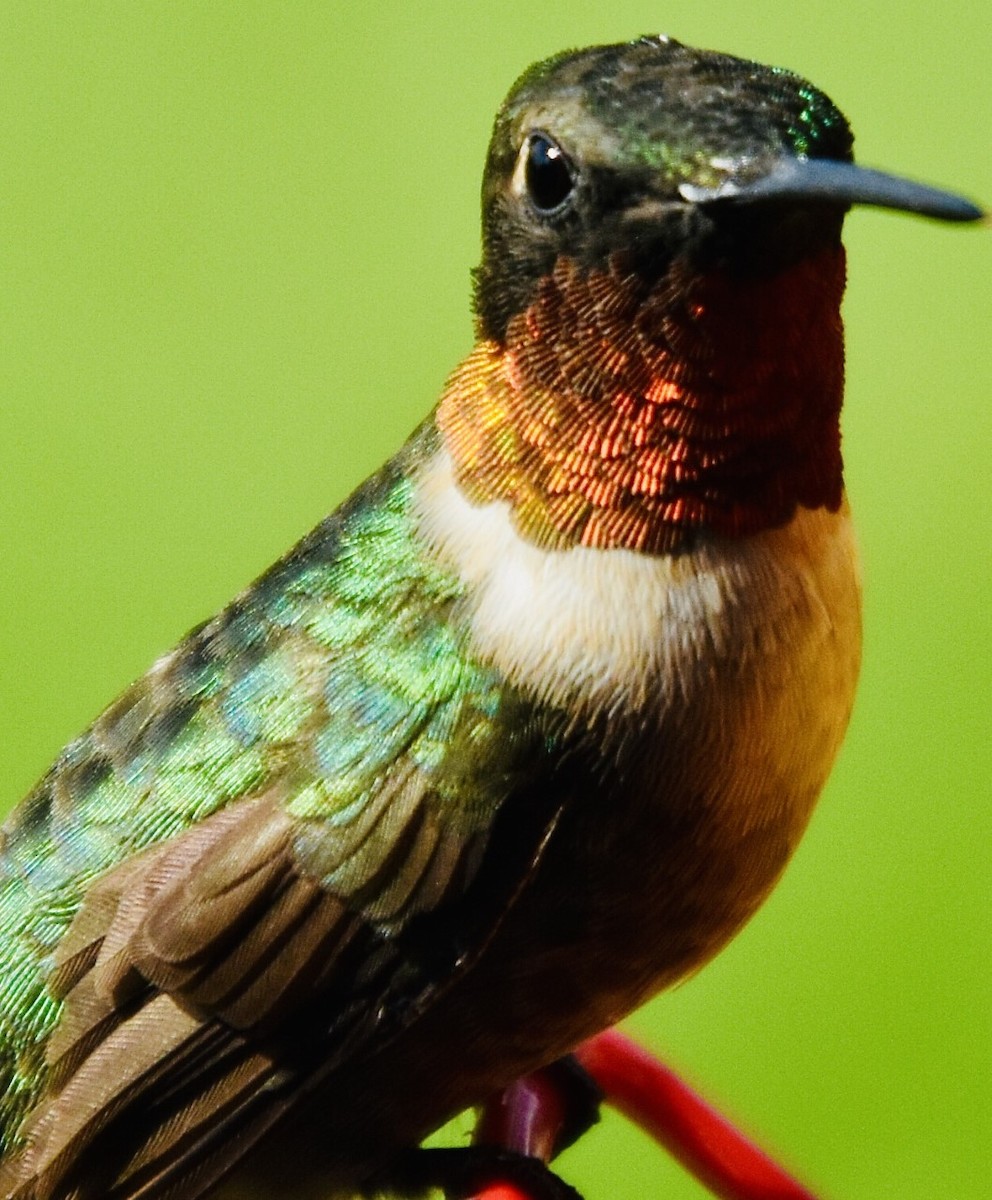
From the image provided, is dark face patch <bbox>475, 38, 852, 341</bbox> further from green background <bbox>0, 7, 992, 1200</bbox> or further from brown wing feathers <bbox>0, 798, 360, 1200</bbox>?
green background <bbox>0, 7, 992, 1200</bbox>

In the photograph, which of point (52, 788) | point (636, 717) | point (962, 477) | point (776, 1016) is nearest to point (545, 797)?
point (636, 717)

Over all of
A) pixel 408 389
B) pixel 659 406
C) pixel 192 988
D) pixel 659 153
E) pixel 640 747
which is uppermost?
pixel 659 153

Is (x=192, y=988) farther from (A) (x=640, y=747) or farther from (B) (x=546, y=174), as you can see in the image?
(B) (x=546, y=174)

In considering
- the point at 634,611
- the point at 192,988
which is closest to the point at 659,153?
the point at 634,611

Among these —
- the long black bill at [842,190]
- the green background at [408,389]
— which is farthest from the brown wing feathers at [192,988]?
the green background at [408,389]

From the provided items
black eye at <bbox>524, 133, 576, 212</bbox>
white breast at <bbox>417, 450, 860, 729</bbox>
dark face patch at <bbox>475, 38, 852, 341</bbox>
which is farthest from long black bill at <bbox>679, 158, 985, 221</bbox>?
white breast at <bbox>417, 450, 860, 729</bbox>

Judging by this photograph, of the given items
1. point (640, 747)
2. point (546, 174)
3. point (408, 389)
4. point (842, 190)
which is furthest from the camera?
point (408, 389)
